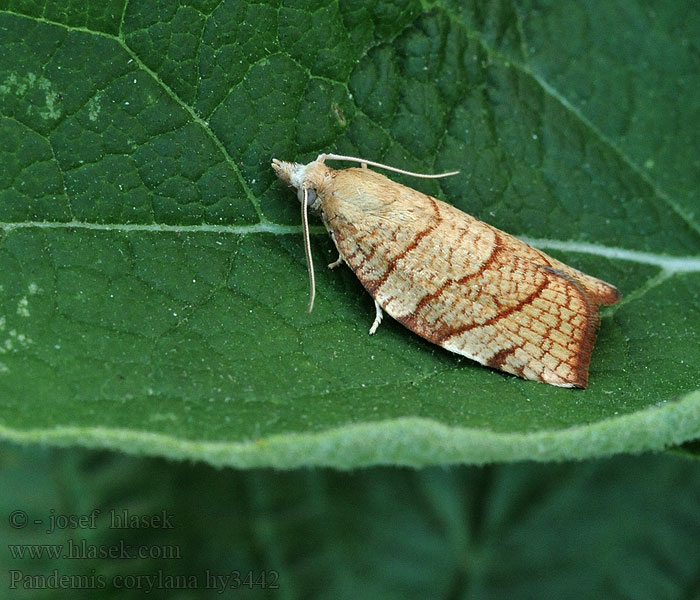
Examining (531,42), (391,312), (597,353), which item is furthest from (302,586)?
(531,42)

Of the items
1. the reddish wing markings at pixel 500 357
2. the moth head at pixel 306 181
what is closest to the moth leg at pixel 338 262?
the moth head at pixel 306 181

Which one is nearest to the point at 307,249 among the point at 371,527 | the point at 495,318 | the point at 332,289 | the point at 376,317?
the point at 332,289

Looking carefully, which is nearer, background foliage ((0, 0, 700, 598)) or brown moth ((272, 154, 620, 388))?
background foliage ((0, 0, 700, 598))

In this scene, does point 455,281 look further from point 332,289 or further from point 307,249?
point 307,249

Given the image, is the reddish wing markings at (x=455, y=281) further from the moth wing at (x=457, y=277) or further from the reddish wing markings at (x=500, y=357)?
the reddish wing markings at (x=500, y=357)

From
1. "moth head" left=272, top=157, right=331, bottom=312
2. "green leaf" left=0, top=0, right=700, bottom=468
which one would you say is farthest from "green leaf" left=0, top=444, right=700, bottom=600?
"moth head" left=272, top=157, right=331, bottom=312

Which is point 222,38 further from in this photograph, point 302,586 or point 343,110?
point 302,586

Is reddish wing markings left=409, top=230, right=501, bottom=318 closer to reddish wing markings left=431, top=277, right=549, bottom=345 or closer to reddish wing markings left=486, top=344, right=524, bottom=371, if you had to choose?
reddish wing markings left=431, top=277, right=549, bottom=345
